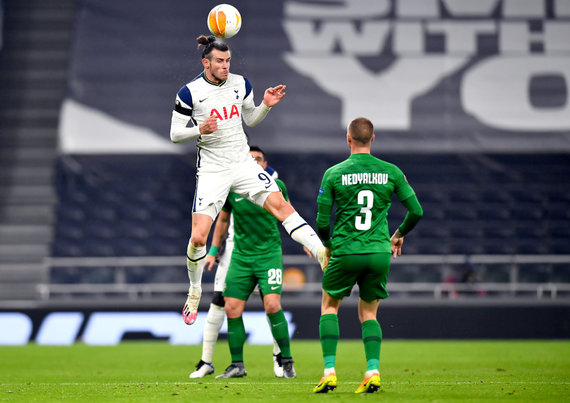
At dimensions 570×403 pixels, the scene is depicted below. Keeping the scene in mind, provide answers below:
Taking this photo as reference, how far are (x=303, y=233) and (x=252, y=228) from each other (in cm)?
129

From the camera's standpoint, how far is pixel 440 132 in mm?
18703

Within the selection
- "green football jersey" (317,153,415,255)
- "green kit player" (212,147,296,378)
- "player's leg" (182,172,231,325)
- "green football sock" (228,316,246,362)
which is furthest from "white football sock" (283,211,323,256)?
"green football sock" (228,316,246,362)

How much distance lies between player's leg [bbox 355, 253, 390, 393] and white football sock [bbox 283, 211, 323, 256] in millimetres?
751

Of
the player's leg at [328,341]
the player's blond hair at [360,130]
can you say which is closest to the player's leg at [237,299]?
the player's leg at [328,341]

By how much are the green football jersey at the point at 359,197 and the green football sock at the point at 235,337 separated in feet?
7.42

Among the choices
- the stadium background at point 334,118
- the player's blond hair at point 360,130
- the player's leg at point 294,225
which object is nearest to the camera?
the player's blond hair at point 360,130

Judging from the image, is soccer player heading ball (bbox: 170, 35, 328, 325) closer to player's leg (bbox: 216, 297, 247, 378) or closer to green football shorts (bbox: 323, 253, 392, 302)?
player's leg (bbox: 216, 297, 247, 378)

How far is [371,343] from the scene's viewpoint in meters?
6.84

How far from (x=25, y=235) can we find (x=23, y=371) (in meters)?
10.3

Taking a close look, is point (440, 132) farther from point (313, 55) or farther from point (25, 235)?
point (25, 235)

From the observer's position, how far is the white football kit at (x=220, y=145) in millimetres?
7891

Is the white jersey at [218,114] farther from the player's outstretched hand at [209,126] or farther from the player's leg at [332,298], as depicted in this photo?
the player's leg at [332,298]

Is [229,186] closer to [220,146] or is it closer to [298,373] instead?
[220,146]

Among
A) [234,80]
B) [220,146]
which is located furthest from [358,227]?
[234,80]
